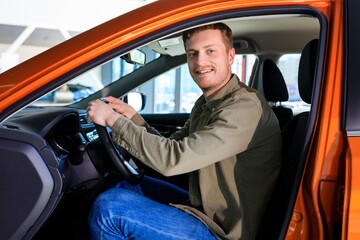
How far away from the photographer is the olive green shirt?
1.22 meters

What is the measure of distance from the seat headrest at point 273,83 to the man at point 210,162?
78 cm

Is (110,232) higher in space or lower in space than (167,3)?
lower

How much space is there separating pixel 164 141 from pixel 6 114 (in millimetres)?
494

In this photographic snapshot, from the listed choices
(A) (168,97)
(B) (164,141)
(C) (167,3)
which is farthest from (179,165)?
(A) (168,97)

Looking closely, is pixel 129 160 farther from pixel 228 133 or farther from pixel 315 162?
pixel 315 162

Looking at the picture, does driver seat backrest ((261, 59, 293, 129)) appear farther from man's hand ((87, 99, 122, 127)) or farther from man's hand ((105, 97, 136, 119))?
man's hand ((87, 99, 122, 127))

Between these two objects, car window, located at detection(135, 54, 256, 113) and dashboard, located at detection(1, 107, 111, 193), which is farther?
car window, located at detection(135, 54, 256, 113)

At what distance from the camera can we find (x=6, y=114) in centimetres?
112

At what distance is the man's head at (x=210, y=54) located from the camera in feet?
4.61

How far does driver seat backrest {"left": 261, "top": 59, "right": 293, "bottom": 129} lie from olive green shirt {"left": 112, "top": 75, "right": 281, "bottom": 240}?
0.76 meters

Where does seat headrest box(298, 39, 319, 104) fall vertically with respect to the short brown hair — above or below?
below

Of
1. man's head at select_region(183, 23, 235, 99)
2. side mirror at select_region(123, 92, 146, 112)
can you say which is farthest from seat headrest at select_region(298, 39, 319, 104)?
side mirror at select_region(123, 92, 146, 112)

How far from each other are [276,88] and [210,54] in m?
0.85

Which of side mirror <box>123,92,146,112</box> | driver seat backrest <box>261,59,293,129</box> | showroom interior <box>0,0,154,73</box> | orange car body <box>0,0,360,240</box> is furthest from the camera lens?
showroom interior <box>0,0,154,73</box>
